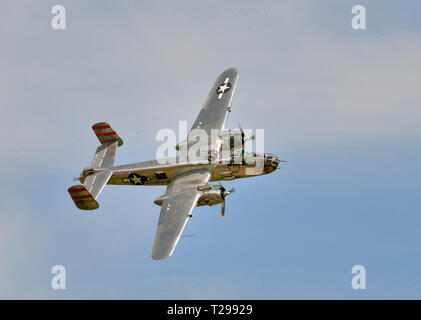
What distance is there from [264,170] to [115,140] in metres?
11.0

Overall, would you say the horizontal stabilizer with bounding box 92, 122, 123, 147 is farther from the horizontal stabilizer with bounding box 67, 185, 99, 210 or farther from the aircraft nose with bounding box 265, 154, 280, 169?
the aircraft nose with bounding box 265, 154, 280, 169

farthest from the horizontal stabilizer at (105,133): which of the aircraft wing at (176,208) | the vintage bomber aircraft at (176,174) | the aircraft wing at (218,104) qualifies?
the aircraft wing at (176,208)

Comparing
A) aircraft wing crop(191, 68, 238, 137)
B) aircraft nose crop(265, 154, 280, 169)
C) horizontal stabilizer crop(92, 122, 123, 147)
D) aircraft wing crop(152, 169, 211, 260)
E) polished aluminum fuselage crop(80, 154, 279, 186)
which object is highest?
aircraft wing crop(191, 68, 238, 137)

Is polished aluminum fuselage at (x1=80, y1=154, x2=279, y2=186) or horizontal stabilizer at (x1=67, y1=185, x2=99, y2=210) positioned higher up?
polished aluminum fuselage at (x1=80, y1=154, x2=279, y2=186)

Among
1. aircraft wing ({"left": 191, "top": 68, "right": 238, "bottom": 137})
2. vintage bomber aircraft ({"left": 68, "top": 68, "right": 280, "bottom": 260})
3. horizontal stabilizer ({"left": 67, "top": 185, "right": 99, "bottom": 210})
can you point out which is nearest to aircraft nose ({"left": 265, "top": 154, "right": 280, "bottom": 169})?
vintage bomber aircraft ({"left": 68, "top": 68, "right": 280, "bottom": 260})

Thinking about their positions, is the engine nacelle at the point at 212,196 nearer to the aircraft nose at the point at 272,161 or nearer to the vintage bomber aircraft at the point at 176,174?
the vintage bomber aircraft at the point at 176,174

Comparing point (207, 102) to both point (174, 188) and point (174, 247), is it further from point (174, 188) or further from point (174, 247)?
point (174, 247)

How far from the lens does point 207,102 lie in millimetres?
62500

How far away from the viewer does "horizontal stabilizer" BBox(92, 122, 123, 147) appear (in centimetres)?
5950

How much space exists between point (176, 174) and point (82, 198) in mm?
6757

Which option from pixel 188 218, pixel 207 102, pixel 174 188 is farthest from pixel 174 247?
pixel 207 102

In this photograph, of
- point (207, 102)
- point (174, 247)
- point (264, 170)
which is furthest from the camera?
point (207, 102)

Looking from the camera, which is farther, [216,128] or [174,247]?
[216,128]

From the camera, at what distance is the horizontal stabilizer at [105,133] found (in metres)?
59.5
